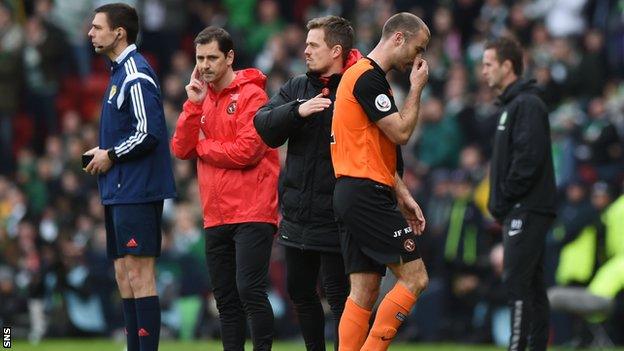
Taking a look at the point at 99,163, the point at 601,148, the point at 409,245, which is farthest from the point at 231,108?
the point at 601,148

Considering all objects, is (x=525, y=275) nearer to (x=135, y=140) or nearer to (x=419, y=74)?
(x=419, y=74)

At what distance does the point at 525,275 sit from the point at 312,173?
7.31ft

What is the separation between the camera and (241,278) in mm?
10156

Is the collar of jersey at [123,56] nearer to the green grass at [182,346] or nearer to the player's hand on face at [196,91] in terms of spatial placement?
the player's hand on face at [196,91]

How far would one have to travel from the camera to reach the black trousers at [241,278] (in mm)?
10156

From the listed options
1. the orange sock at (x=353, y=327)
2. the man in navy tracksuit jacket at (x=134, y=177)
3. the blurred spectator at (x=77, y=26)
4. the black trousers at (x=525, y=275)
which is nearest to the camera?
the orange sock at (x=353, y=327)

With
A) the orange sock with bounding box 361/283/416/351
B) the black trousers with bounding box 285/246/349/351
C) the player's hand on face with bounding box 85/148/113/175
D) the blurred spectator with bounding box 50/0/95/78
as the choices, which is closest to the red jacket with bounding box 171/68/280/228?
the black trousers with bounding box 285/246/349/351

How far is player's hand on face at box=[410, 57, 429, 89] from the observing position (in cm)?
933

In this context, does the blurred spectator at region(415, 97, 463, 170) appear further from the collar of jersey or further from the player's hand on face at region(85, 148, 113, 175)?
the player's hand on face at region(85, 148, 113, 175)

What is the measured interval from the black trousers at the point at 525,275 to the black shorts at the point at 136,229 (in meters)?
2.78

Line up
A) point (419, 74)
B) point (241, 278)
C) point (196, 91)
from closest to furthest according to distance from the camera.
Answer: point (419, 74), point (241, 278), point (196, 91)

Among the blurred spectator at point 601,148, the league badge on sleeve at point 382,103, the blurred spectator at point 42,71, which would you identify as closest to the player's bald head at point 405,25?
the league badge on sleeve at point 382,103

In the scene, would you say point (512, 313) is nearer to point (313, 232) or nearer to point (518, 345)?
point (518, 345)

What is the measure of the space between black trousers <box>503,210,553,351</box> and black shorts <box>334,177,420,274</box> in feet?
6.85
